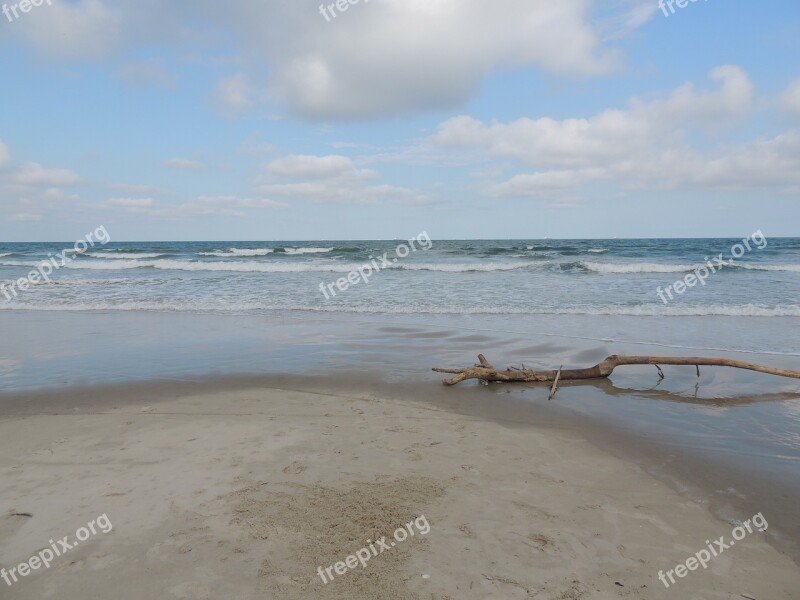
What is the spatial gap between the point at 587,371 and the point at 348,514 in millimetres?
4781

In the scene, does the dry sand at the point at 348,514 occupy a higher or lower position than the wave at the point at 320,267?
lower

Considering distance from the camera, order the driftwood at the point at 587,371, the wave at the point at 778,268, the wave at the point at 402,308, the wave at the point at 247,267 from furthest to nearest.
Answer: the wave at the point at 247,267
the wave at the point at 778,268
the wave at the point at 402,308
the driftwood at the point at 587,371

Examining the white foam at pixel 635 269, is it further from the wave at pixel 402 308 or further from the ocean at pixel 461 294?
the wave at pixel 402 308

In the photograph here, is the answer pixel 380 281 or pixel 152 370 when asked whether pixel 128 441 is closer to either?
pixel 152 370

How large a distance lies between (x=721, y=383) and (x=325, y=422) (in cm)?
552

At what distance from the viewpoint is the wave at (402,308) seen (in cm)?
1299

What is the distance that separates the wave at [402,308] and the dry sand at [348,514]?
8.64 meters

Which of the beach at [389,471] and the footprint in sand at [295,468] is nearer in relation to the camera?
the beach at [389,471]

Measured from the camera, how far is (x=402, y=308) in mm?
14266

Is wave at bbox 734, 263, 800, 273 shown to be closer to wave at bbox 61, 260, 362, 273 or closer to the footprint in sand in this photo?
wave at bbox 61, 260, 362, 273

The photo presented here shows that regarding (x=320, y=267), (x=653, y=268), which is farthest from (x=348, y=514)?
(x=320, y=267)

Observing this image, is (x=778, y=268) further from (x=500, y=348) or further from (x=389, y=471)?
(x=389, y=471)

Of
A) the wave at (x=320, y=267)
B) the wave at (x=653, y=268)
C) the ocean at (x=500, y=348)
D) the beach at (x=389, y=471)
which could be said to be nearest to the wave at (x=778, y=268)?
the wave at (x=653, y=268)

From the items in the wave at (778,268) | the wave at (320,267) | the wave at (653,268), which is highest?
the wave at (320,267)
